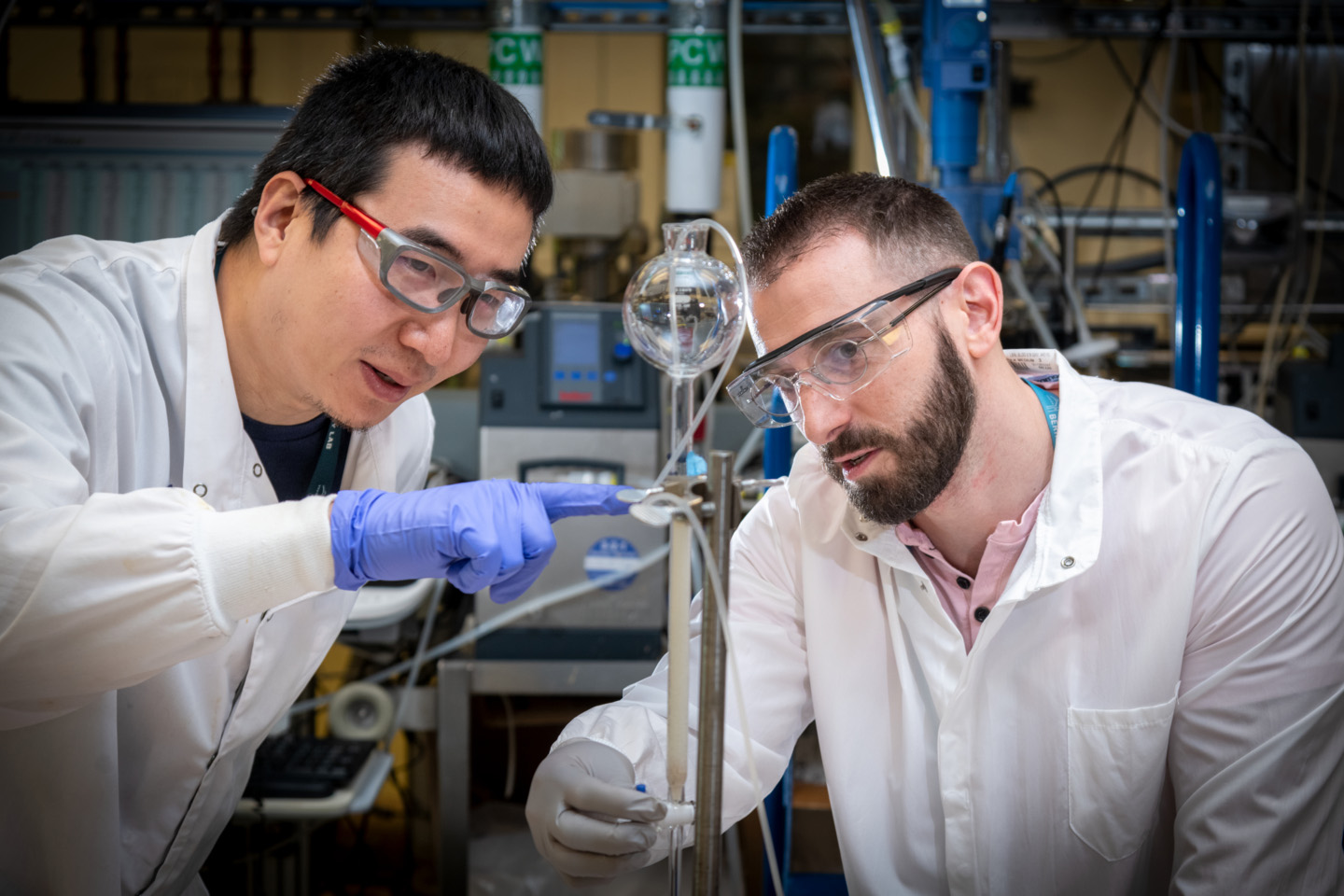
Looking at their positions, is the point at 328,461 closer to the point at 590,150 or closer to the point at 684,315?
the point at 684,315

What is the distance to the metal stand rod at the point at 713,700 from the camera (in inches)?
33.2

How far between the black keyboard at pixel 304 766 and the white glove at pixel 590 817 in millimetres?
1093

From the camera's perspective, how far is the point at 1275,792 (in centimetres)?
108

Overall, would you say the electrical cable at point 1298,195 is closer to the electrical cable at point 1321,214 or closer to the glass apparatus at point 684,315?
the electrical cable at point 1321,214

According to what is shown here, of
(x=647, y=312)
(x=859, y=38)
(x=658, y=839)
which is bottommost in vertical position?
(x=658, y=839)

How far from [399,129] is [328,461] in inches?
20.0

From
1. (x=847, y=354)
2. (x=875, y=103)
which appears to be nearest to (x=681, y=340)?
(x=847, y=354)

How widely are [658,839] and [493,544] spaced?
0.36 m

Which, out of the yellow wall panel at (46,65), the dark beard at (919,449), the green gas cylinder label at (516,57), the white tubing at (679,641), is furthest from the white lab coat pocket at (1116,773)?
the yellow wall panel at (46,65)

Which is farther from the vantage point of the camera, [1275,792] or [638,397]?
[638,397]

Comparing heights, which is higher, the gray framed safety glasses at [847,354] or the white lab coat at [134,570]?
the gray framed safety glasses at [847,354]

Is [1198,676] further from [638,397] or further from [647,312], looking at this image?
[638,397]

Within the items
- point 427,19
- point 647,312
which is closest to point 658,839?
point 647,312

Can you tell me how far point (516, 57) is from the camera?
2336 millimetres
